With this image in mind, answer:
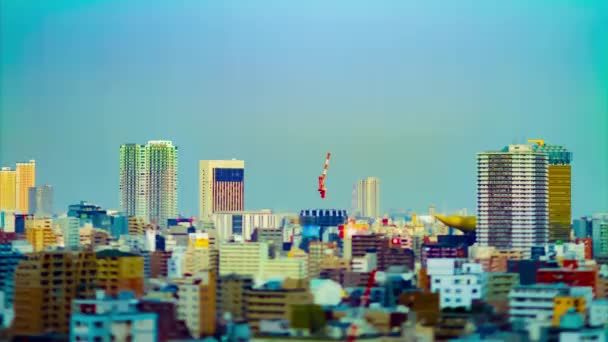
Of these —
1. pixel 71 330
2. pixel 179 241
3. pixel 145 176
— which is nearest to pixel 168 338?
pixel 71 330

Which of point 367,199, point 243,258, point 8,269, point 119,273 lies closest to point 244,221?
point 367,199

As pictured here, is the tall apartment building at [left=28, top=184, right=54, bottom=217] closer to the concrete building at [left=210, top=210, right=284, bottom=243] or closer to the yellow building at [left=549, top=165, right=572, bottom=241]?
the concrete building at [left=210, top=210, right=284, bottom=243]

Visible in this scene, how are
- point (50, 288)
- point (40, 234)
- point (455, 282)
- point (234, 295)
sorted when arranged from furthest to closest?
point (40, 234) < point (455, 282) < point (234, 295) < point (50, 288)

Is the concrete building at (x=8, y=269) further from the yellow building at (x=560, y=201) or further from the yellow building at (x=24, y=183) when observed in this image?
the yellow building at (x=560, y=201)

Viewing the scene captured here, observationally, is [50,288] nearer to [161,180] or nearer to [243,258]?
[243,258]

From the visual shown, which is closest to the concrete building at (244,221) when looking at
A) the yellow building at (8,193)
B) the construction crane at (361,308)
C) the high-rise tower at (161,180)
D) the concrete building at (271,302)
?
the high-rise tower at (161,180)

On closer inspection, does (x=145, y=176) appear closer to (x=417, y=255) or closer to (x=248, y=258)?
(x=417, y=255)
